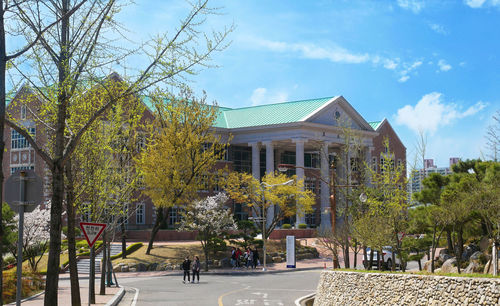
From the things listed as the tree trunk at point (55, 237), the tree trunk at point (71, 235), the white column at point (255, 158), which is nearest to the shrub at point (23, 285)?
the tree trunk at point (71, 235)

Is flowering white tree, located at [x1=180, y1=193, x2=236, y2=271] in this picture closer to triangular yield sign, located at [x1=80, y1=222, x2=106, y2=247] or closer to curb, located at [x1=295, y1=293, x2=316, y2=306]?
curb, located at [x1=295, y1=293, x2=316, y2=306]

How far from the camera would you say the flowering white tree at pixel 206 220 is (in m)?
41.8

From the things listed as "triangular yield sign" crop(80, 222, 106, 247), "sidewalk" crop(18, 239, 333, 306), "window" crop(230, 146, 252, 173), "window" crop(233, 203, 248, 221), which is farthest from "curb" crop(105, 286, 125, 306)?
"window" crop(230, 146, 252, 173)

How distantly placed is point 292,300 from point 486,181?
9284 mm

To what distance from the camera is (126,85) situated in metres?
13.8

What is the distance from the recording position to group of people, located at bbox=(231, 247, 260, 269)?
43094mm

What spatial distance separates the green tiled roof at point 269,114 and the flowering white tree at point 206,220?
20.8m

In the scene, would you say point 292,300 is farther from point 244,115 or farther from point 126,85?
point 244,115

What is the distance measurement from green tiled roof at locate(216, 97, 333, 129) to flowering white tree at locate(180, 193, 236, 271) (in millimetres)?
20760

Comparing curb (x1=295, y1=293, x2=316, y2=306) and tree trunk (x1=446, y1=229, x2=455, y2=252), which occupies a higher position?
tree trunk (x1=446, y1=229, x2=455, y2=252)

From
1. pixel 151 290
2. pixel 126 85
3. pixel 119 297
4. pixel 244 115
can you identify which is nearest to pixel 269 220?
pixel 244 115

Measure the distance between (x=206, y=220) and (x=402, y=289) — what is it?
84.5 ft

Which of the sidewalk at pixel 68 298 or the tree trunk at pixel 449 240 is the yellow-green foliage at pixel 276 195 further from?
the sidewalk at pixel 68 298

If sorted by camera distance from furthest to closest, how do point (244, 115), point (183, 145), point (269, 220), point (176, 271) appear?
point (244, 115) < point (269, 220) < point (183, 145) < point (176, 271)
